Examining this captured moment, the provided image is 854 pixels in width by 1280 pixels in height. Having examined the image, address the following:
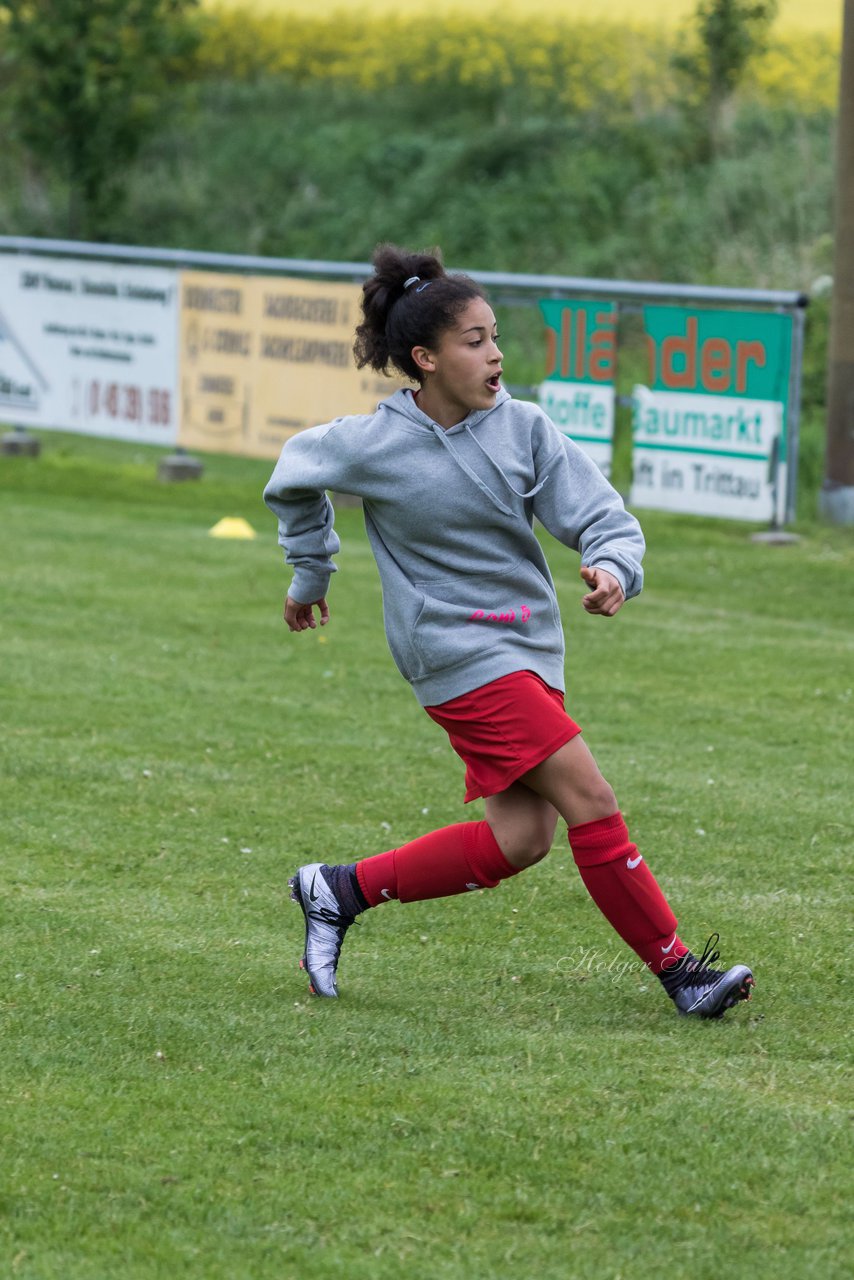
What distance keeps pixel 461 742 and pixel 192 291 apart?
11.1m

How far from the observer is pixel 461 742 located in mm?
4469

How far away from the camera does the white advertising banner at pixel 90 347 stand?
1531cm

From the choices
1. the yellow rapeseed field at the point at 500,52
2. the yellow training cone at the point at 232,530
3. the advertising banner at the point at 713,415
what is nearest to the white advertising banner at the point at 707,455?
the advertising banner at the point at 713,415

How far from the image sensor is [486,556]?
444 cm

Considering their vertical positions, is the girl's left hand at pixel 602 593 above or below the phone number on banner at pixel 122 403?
above

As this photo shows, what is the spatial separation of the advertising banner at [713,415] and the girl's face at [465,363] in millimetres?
7672

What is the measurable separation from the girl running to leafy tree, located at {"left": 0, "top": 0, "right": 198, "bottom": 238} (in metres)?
20.7

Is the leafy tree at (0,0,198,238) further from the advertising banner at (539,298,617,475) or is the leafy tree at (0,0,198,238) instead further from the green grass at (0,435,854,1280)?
the green grass at (0,435,854,1280)

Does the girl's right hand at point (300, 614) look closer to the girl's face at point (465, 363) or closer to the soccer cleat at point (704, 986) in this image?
the girl's face at point (465, 363)

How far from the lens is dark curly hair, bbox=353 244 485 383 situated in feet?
14.5

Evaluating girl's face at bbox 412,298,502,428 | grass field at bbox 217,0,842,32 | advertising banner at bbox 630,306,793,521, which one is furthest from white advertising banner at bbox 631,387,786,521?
grass field at bbox 217,0,842,32

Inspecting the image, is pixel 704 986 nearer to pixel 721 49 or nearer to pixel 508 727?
pixel 508 727

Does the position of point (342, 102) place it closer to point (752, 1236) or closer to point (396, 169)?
point (396, 169)

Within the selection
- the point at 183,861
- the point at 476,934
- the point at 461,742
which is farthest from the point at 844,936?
the point at 183,861
